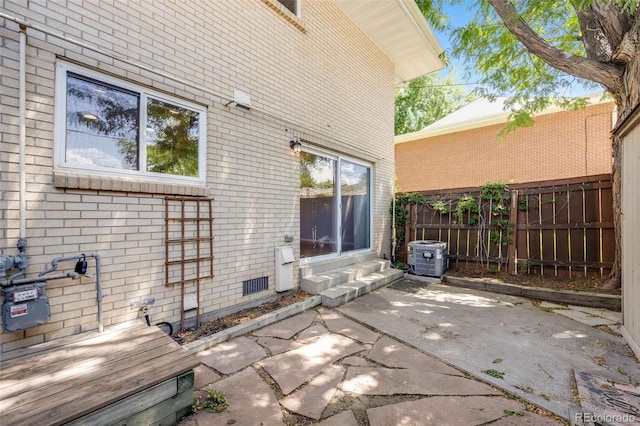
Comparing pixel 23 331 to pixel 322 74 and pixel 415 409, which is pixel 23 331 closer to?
pixel 415 409

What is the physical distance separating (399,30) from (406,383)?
7.18 meters

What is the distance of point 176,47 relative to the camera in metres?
3.26

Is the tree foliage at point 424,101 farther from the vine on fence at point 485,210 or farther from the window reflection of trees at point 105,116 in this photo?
the window reflection of trees at point 105,116

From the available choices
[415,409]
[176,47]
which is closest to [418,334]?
[415,409]

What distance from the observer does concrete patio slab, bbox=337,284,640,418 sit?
2438 millimetres

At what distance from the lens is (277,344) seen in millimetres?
3051

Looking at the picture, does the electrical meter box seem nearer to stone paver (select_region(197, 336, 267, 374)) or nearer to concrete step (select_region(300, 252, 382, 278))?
stone paver (select_region(197, 336, 267, 374))

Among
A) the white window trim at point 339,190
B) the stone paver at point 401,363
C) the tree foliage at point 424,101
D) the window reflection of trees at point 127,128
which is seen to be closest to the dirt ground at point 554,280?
the stone paver at point 401,363

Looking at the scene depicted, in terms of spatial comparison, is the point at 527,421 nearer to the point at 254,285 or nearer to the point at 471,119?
the point at 254,285

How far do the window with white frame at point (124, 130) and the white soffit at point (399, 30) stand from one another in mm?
4619

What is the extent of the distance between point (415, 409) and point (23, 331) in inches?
127

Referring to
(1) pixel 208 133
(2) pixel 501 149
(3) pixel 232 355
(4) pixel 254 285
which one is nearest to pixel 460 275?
(4) pixel 254 285

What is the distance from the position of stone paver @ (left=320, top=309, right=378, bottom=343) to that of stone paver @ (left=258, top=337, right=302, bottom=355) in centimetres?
62

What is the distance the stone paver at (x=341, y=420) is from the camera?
6.28 ft
